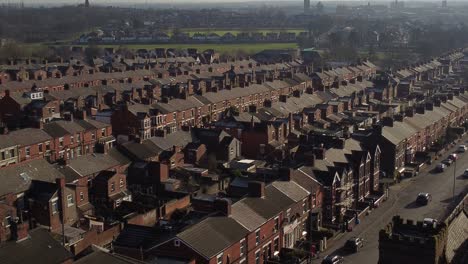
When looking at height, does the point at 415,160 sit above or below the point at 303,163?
below

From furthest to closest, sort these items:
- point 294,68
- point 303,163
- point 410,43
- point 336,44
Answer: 1. point 410,43
2. point 336,44
3. point 294,68
4. point 303,163

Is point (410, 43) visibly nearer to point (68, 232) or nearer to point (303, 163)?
point (303, 163)

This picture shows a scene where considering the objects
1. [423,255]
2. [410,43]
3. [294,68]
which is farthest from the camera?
[410,43]

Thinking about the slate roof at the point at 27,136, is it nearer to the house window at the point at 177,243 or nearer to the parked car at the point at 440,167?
the house window at the point at 177,243

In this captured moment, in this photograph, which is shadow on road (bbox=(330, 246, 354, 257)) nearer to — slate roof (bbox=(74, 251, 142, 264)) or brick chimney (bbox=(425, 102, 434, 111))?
slate roof (bbox=(74, 251, 142, 264))

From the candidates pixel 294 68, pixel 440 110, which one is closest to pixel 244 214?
pixel 440 110

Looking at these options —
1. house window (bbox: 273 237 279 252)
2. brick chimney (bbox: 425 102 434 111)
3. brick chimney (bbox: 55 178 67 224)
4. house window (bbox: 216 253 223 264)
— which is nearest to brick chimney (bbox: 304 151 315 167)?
house window (bbox: 273 237 279 252)

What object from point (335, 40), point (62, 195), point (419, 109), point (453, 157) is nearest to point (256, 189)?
point (62, 195)
